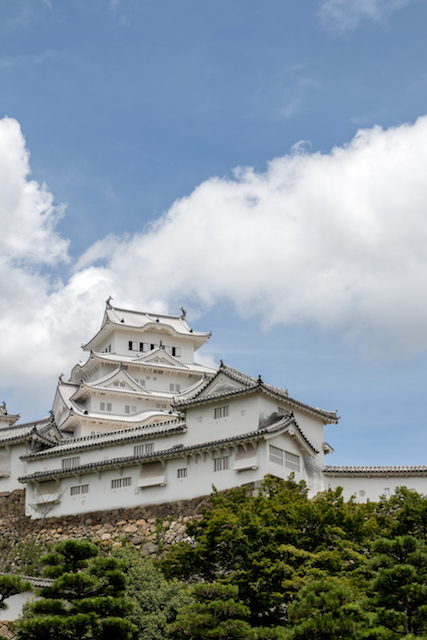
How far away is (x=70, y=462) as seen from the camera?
42469 millimetres

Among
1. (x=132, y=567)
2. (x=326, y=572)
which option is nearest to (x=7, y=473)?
(x=132, y=567)

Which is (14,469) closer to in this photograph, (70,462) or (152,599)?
(70,462)

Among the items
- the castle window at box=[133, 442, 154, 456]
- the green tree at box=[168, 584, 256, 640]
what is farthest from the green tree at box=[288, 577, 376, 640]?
the castle window at box=[133, 442, 154, 456]

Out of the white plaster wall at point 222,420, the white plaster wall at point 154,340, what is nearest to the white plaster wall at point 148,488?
the white plaster wall at point 222,420

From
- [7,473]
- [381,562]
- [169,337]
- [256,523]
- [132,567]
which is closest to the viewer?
[381,562]

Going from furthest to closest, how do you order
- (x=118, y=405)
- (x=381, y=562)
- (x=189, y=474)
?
(x=118, y=405)
(x=189, y=474)
(x=381, y=562)

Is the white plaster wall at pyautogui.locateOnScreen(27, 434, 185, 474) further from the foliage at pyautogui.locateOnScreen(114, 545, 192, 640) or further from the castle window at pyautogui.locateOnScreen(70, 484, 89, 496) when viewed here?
the foliage at pyautogui.locateOnScreen(114, 545, 192, 640)

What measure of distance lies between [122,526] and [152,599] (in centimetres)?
1161

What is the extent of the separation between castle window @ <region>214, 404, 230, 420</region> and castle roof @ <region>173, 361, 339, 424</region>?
20.3 inches

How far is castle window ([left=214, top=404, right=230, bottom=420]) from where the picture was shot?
3794cm

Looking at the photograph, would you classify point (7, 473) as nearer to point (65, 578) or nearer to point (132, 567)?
point (132, 567)

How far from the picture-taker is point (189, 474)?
37.5 meters

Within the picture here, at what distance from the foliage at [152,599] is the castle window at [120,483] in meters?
9.71

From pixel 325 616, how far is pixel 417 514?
6.76 m
